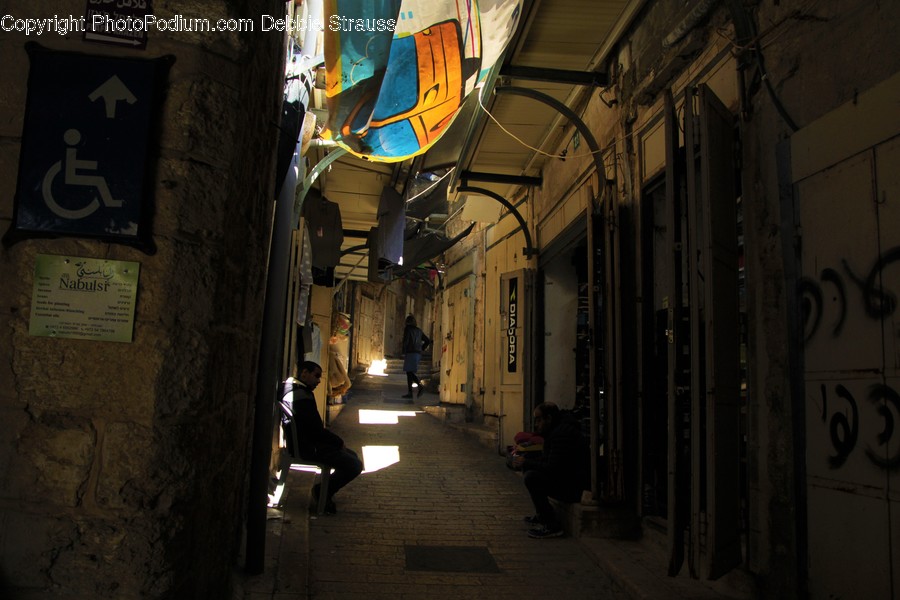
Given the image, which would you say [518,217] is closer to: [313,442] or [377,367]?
[313,442]

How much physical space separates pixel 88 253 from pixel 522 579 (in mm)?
3607

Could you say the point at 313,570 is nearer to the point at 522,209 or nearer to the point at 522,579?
the point at 522,579

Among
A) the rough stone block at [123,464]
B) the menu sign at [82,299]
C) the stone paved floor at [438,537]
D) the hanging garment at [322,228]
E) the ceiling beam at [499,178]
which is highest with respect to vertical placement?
the ceiling beam at [499,178]

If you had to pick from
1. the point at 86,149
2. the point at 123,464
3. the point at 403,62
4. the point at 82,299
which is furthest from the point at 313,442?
the point at 86,149

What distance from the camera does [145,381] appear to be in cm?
200

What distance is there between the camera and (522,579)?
4.49 meters

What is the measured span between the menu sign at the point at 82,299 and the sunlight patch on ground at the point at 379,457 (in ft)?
19.7

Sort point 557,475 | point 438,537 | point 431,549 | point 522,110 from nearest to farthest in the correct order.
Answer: point 431,549 < point 438,537 < point 557,475 < point 522,110

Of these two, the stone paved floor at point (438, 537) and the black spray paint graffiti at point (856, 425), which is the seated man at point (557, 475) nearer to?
the stone paved floor at point (438, 537)

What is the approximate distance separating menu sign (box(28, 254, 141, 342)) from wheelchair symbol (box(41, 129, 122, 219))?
0.48 ft

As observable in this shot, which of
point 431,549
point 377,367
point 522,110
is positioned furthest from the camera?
point 377,367

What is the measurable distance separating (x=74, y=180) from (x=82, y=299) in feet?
1.22

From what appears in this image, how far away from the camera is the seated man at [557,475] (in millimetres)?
5535

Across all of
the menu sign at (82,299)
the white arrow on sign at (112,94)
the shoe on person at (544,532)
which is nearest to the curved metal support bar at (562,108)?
the shoe on person at (544,532)
